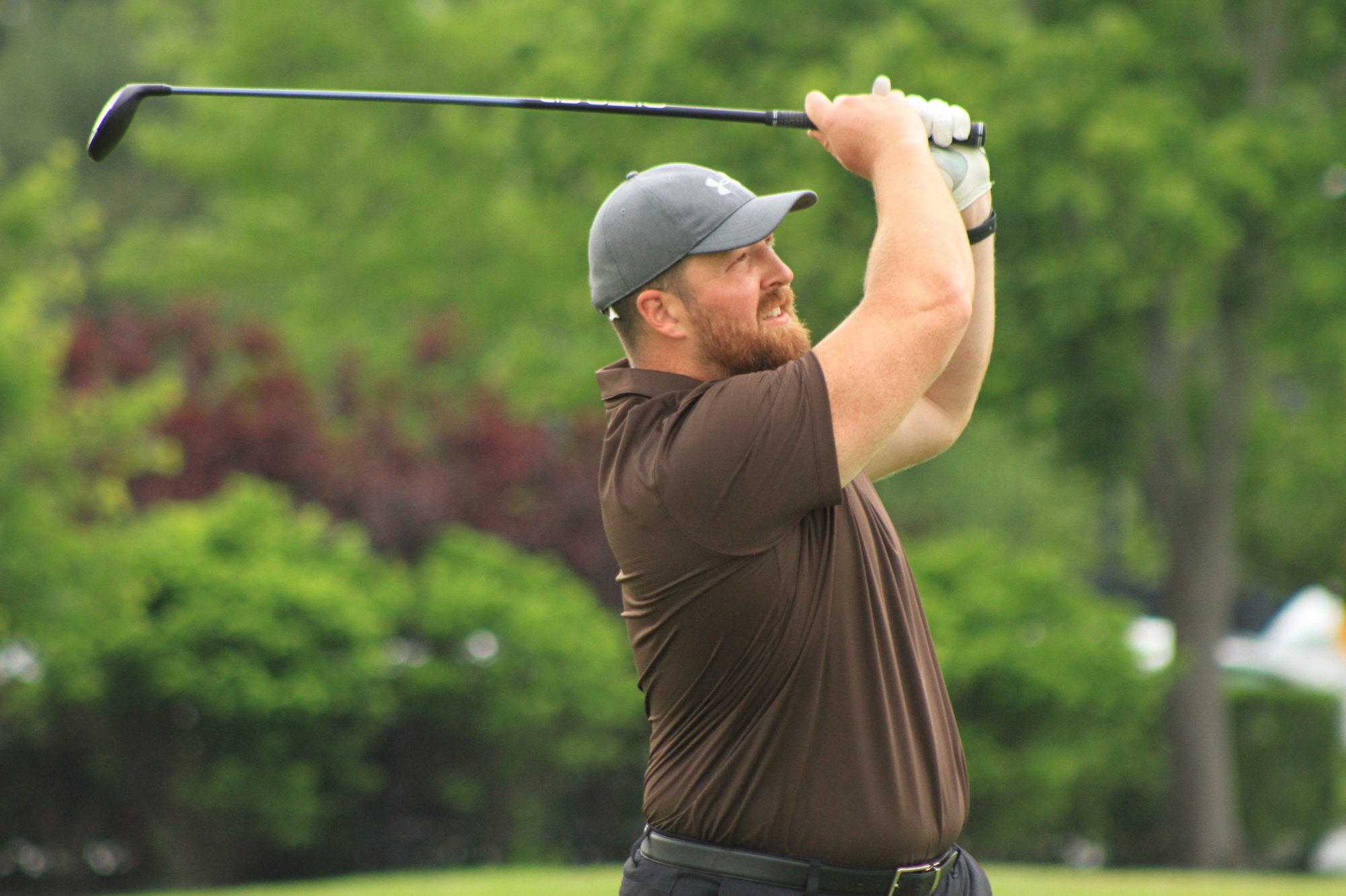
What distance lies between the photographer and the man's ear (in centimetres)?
246

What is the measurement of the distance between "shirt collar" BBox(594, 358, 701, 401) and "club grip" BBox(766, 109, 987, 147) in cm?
46

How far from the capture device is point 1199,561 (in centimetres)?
1080

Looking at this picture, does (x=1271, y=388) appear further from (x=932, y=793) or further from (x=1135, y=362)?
(x=932, y=793)

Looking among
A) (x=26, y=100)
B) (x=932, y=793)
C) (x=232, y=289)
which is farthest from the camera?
(x=26, y=100)

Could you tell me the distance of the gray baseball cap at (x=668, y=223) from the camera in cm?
241

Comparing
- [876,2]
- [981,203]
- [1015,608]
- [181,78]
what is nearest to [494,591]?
[1015,608]

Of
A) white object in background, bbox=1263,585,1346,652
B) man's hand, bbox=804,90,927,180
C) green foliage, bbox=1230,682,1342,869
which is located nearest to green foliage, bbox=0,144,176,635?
man's hand, bbox=804,90,927,180

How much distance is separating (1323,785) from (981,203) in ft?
33.4

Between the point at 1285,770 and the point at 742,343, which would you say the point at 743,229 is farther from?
the point at 1285,770

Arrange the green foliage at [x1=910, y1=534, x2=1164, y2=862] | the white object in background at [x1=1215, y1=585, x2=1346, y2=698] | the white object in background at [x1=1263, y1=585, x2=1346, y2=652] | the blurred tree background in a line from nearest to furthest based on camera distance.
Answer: the blurred tree background, the green foliage at [x1=910, y1=534, x2=1164, y2=862], the white object in background at [x1=1215, y1=585, x2=1346, y2=698], the white object in background at [x1=1263, y1=585, x2=1346, y2=652]

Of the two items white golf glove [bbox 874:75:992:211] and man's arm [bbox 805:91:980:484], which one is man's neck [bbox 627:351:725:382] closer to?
man's arm [bbox 805:91:980:484]

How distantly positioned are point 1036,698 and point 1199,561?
2.06m

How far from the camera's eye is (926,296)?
2199mm

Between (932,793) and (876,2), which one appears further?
(876,2)
